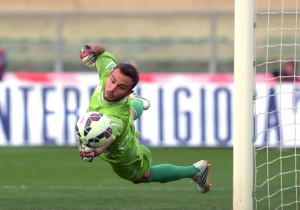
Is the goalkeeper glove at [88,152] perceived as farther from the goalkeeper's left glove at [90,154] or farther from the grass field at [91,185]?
the grass field at [91,185]

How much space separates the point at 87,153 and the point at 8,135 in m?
8.50

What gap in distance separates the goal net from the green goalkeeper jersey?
1.11 meters

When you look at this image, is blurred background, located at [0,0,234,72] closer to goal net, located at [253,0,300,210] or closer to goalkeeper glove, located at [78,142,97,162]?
goal net, located at [253,0,300,210]

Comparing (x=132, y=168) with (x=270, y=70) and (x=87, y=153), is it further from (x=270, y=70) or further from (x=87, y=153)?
(x=270, y=70)

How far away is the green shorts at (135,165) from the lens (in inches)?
337

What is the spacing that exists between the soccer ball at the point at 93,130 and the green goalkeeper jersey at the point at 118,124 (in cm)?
19

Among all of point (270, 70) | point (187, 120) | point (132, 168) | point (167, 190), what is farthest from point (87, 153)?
point (270, 70)

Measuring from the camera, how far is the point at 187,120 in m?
15.9

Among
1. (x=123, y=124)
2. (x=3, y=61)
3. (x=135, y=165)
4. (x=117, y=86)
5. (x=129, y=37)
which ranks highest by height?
(x=117, y=86)

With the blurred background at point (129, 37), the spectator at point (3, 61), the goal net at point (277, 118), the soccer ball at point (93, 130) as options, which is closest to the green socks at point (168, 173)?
the goal net at point (277, 118)

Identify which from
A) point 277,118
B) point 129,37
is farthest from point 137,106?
point 129,37

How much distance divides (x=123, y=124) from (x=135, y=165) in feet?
2.12

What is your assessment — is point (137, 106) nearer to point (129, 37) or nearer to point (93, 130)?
point (93, 130)

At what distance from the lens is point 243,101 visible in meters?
8.07
